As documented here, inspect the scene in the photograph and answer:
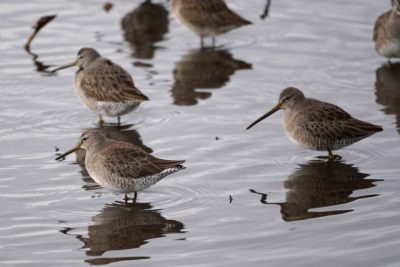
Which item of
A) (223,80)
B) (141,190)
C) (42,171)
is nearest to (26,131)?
(42,171)

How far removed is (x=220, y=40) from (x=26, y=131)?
16.4ft

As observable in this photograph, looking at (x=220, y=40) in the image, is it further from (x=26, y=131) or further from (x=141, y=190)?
(x=141, y=190)

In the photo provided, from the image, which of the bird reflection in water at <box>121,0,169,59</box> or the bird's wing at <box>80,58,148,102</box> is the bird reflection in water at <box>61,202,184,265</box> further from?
the bird reflection in water at <box>121,0,169,59</box>

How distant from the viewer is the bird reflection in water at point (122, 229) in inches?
305

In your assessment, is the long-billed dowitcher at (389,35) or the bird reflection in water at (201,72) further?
the long-billed dowitcher at (389,35)

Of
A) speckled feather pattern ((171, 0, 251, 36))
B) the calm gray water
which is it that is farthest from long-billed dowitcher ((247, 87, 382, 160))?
speckled feather pattern ((171, 0, 251, 36))

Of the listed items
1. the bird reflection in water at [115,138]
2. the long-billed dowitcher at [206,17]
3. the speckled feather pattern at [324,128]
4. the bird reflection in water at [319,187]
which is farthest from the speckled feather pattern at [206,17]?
the bird reflection in water at [319,187]

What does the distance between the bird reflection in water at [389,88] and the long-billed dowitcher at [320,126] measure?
998 millimetres

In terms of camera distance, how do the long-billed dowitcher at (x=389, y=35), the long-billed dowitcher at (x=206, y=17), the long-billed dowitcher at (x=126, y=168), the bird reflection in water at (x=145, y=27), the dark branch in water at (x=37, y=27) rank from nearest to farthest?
1. the long-billed dowitcher at (x=126, y=168)
2. the long-billed dowitcher at (x=389, y=35)
3. the dark branch in water at (x=37, y=27)
4. the bird reflection in water at (x=145, y=27)
5. the long-billed dowitcher at (x=206, y=17)

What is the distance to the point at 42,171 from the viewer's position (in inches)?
376

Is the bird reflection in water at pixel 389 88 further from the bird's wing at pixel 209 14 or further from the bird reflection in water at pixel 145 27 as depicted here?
the bird reflection in water at pixel 145 27

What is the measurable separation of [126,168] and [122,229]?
2.58 feet

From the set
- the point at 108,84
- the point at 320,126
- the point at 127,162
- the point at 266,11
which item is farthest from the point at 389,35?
the point at 127,162

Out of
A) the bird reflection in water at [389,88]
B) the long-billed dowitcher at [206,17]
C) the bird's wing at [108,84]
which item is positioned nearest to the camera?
the bird's wing at [108,84]
